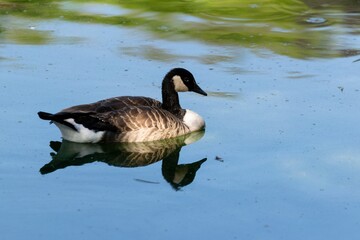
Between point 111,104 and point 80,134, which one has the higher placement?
point 111,104

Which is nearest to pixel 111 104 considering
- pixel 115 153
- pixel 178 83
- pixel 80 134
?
pixel 80 134

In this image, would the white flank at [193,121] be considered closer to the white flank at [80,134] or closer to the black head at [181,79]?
the black head at [181,79]

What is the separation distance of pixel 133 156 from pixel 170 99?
119cm

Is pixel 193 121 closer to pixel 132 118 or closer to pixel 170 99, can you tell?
pixel 170 99

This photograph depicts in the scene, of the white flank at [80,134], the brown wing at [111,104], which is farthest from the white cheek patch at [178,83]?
the white flank at [80,134]

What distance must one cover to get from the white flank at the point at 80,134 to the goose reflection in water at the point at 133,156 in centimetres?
5

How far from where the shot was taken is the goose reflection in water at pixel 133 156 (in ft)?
28.1

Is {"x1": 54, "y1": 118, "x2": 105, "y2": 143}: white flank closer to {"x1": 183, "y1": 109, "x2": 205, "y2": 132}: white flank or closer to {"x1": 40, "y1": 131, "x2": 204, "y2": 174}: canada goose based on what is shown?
{"x1": 40, "y1": 131, "x2": 204, "y2": 174}: canada goose

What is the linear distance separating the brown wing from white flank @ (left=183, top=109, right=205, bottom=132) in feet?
1.40

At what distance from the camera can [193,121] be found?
9773mm

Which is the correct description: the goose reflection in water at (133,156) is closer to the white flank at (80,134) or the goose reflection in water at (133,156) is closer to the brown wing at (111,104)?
the white flank at (80,134)

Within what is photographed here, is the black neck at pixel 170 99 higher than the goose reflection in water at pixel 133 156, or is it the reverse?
the black neck at pixel 170 99

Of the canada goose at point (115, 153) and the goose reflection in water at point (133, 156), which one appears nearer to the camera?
the goose reflection in water at point (133, 156)

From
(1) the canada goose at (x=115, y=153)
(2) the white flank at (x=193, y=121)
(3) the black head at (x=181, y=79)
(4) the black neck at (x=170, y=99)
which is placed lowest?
(1) the canada goose at (x=115, y=153)
